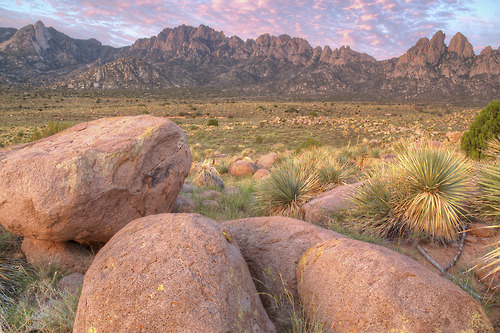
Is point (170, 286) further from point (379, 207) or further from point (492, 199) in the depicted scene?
point (492, 199)

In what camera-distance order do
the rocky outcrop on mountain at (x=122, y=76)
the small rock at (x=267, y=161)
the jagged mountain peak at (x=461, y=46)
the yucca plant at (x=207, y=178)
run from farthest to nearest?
the jagged mountain peak at (x=461, y=46) → the rocky outcrop on mountain at (x=122, y=76) → the small rock at (x=267, y=161) → the yucca plant at (x=207, y=178)

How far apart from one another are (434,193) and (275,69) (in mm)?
142407

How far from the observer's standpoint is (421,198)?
4723mm

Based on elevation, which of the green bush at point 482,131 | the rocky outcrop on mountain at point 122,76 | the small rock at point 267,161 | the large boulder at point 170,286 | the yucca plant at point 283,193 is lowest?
the small rock at point 267,161

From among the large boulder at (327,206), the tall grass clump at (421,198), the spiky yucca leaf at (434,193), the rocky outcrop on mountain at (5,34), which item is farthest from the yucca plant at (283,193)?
the rocky outcrop on mountain at (5,34)

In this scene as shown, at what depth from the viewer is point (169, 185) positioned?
16.2 ft

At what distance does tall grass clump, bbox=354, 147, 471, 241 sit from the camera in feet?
14.9

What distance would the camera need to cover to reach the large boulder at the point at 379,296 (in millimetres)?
2271

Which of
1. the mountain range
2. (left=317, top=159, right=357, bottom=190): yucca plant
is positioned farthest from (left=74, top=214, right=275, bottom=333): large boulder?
the mountain range

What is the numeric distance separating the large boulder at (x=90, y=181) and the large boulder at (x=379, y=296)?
9.30 feet

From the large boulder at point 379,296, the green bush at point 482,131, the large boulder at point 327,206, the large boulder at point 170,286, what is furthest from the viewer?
the green bush at point 482,131

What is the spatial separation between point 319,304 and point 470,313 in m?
1.21

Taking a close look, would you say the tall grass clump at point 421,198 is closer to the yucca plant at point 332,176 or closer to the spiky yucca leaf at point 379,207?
the spiky yucca leaf at point 379,207

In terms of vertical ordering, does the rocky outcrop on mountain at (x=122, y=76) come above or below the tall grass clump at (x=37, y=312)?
above
